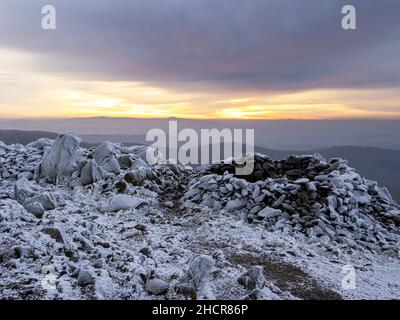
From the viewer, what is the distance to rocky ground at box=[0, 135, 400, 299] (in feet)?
20.4

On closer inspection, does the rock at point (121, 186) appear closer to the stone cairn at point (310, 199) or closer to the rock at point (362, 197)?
the stone cairn at point (310, 199)

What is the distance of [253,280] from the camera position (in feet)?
21.2

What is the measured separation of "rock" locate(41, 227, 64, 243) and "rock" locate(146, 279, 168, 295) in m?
2.18

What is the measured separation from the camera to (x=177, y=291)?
19.6ft

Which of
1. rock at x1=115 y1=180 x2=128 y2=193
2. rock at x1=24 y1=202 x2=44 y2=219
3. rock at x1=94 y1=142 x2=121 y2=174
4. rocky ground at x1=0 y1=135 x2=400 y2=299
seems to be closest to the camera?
rocky ground at x1=0 y1=135 x2=400 y2=299

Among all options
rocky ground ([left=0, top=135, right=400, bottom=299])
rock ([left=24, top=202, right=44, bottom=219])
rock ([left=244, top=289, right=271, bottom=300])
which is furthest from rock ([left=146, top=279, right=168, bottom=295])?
rock ([left=24, top=202, right=44, bottom=219])

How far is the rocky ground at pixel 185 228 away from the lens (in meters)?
6.21

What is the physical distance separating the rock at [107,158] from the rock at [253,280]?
25.4ft

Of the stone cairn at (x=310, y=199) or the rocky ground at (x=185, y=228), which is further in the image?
the stone cairn at (x=310, y=199)

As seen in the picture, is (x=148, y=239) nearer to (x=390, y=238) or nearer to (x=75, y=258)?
(x=75, y=258)

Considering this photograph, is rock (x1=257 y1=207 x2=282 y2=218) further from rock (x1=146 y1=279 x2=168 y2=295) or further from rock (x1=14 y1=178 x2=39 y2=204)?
rock (x1=14 y1=178 x2=39 y2=204)

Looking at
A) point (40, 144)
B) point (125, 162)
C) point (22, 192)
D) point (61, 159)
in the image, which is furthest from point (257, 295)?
point (40, 144)

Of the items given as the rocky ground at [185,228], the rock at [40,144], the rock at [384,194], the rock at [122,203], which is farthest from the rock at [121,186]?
the rock at [384,194]
